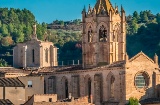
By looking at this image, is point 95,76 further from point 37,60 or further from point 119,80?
point 37,60

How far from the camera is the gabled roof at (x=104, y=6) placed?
12075cm

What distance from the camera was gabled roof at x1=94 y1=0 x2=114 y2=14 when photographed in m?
121

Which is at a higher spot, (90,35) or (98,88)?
(90,35)

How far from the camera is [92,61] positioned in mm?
120188

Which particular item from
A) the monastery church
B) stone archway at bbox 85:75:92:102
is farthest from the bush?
stone archway at bbox 85:75:92:102

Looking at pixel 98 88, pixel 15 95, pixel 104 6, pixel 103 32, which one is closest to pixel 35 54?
pixel 104 6

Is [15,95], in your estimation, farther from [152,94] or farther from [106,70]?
[152,94]

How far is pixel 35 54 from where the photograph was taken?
134000mm

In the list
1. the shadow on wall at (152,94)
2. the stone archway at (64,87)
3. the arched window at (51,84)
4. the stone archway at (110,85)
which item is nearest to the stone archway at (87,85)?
the stone archway at (64,87)

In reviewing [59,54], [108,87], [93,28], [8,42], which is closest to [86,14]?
[93,28]

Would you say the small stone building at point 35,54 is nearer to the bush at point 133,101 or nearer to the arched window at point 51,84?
the arched window at point 51,84

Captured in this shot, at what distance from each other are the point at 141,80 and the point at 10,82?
11988 mm

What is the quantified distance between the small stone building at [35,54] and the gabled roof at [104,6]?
13.4m

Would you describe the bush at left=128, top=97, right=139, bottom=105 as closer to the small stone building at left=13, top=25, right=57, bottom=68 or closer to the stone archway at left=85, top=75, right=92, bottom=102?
the stone archway at left=85, top=75, right=92, bottom=102
